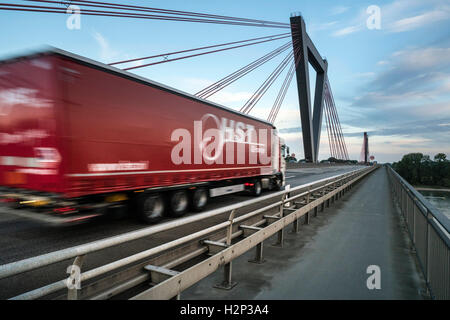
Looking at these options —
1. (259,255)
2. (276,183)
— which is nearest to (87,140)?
(259,255)

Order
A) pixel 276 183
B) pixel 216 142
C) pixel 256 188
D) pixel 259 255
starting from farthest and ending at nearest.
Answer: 1. pixel 276 183
2. pixel 256 188
3. pixel 216 142
4. pixel 259 255

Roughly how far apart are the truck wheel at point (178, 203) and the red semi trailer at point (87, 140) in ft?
0.11

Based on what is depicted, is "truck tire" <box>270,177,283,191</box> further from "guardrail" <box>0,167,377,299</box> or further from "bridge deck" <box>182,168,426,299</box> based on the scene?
"guardrail" <box>0,167,377,299</box>

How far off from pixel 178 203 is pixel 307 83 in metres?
35.7

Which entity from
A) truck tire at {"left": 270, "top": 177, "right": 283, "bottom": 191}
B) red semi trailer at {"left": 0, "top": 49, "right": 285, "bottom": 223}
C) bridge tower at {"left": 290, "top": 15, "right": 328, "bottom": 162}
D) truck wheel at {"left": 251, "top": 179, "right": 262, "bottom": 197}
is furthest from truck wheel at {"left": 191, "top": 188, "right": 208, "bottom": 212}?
bridge tower at {"left": 290, "top": 15, "right": 328, "bottom": 162}

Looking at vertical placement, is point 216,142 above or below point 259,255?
above

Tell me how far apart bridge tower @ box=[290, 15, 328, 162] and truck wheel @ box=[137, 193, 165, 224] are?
1409 inches

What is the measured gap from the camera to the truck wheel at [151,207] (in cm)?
794

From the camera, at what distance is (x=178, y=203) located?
9.38 m

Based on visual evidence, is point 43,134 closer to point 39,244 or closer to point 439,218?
point 39,244

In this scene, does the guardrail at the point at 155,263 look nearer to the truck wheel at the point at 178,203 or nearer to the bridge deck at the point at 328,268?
the bridge deck at the point at 328,268

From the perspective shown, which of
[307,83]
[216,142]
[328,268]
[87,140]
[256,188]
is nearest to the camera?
[328,268]

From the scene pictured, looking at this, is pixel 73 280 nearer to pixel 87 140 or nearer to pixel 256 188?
pixel 87 140

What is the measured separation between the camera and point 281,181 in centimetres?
1834
